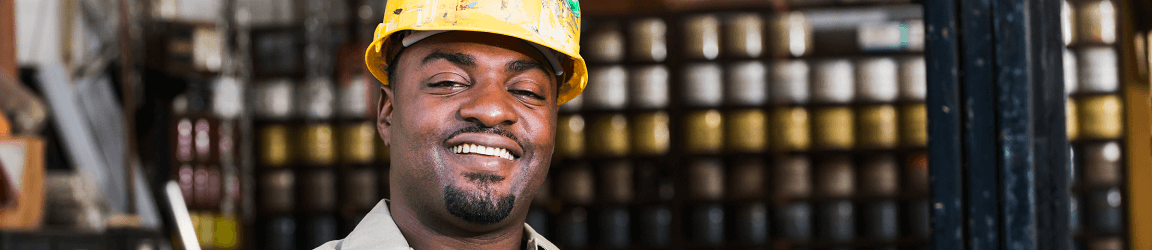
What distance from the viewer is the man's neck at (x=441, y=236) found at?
2.67 ft

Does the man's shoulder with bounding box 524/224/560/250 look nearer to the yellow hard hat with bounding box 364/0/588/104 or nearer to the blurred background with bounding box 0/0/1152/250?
the yellow hard hat with bounding box 364/0/588/104

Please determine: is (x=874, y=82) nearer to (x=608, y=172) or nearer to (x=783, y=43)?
(x=783, y=43)

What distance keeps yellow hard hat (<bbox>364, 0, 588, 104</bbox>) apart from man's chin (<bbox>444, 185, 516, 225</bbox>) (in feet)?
0.51

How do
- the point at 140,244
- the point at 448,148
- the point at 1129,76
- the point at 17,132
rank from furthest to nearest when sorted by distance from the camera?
the point at 140,244, the point at 17,132, the point at 1129,76, the point at 448,148

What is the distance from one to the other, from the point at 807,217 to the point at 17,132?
318 centimetres

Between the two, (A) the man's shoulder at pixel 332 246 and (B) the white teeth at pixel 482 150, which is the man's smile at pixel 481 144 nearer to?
(B) the white teeth at pixel 482 150

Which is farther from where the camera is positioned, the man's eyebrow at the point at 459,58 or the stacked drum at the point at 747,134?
the stacked drum at the point at 747,134

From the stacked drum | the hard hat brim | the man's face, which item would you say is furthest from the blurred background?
the man's face

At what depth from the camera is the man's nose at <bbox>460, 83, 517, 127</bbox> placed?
77 cm

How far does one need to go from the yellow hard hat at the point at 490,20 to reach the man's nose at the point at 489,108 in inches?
2.3

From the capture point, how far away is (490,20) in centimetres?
78

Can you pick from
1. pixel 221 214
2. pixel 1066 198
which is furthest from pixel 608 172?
pixel 1066 198

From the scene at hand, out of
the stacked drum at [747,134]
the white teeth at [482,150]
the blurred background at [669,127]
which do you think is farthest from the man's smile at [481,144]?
the stacked drum at [747,134]

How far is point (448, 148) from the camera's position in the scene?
2.54ft
